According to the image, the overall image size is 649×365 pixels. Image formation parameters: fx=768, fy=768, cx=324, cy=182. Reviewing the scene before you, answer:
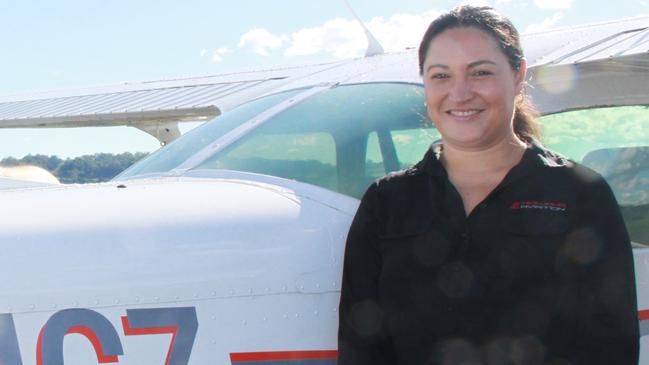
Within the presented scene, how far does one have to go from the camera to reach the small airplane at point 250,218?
232 centimetres

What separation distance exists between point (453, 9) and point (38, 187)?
5.72 feet

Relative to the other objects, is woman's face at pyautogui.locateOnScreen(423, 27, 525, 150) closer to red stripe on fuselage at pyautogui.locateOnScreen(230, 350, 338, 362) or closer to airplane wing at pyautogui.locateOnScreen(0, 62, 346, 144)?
red stripe on fuselage at pyautogui.locateOnScreen(230, 350, 338, 362)

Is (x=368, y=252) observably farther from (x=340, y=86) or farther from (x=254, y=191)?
(x=340, y=86)

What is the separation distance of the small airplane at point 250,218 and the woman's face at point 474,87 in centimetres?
56

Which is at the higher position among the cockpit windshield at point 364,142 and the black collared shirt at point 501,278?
the cockpit windshield at point 364,142

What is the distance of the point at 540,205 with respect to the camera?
208 centimetres

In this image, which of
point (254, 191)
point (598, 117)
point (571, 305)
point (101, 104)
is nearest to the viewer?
point (571, 305)

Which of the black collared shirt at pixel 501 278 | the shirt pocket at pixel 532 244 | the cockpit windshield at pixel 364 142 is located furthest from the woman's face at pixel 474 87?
the cockpit windshield at pixel 364 142

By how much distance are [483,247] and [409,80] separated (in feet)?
4.87

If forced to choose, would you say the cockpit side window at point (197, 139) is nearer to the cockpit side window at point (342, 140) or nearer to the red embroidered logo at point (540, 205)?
the cockpit side window at point (342, 140)

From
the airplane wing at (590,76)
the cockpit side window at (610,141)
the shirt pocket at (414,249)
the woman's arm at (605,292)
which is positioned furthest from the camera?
the cockpit side window at (610,141)

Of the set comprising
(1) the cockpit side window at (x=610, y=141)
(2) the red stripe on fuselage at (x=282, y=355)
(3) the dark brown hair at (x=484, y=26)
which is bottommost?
(2) the red stripe on fuselage at (x=282, y=355)

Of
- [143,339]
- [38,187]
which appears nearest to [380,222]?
[143,339]

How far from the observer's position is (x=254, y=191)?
273 cm
